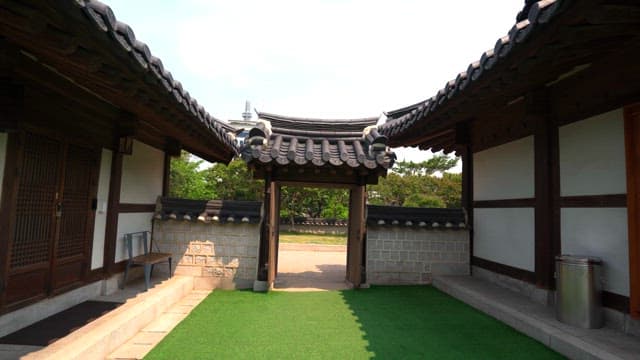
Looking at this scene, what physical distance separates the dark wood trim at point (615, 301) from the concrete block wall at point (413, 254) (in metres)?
2.93

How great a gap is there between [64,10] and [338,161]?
463cm

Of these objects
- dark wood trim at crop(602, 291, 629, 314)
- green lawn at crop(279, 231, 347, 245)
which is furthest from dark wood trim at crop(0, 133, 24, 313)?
green lawn at crop(279, 231, 347, 245)

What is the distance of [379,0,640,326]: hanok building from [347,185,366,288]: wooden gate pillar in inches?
62.0

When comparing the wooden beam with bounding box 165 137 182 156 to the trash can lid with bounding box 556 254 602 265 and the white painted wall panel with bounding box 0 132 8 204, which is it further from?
the trash can lid with bounding box 556 254 602 265

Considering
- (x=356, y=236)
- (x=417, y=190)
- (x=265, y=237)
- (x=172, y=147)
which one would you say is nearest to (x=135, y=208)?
(x=172, y=147)

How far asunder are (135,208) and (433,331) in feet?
15.3

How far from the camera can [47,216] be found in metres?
3.82

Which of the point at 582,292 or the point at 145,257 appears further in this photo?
the point at 145,257

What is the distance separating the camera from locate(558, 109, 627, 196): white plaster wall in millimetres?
3537

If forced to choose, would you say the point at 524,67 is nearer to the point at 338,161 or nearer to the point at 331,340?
the point at 331,340

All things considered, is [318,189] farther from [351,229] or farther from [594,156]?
[594,156]

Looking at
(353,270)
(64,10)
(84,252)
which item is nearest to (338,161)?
(353,270)

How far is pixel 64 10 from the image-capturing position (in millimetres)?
1790

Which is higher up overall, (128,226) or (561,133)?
(561,133)
